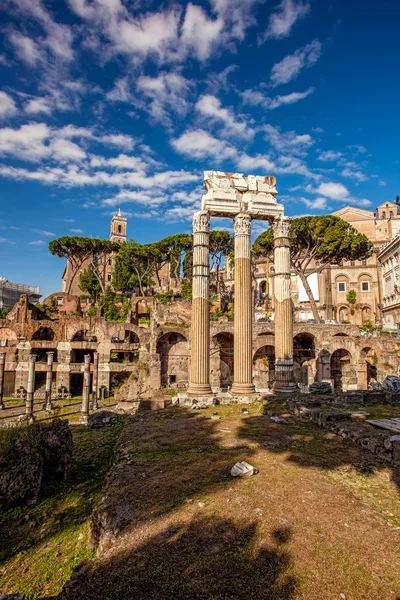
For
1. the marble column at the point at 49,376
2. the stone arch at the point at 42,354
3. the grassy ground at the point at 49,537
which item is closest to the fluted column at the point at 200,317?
the grassy ground at the point at 49,537

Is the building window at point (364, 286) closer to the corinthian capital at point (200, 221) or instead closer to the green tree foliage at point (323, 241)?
the green tree foliage at point (323, 241)

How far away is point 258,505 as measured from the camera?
4.27 meters

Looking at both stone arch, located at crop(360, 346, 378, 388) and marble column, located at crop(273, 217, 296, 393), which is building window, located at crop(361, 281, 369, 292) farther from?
marble column, located at crop(273, 217, 296, 393)

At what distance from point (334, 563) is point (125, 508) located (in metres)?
2.39

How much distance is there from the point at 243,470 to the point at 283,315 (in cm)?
817

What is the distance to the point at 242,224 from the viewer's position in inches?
501

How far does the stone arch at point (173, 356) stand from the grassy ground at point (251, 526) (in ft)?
67.7

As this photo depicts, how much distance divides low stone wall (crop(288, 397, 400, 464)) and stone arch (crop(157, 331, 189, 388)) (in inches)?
682

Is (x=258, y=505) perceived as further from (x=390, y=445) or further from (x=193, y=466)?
(x=390, y=445)

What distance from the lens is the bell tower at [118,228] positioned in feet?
253

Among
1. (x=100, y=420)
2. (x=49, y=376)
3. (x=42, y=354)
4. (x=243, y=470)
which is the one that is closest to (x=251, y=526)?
(x=243, y=470)

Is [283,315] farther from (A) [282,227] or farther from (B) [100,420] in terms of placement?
(B) [100,420]

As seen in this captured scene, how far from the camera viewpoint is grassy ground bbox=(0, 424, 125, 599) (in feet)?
13.0

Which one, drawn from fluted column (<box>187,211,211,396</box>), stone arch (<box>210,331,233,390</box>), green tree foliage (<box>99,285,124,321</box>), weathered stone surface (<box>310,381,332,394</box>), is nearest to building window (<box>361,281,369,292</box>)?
stone arch (<box>210,331,233,390</box>)
